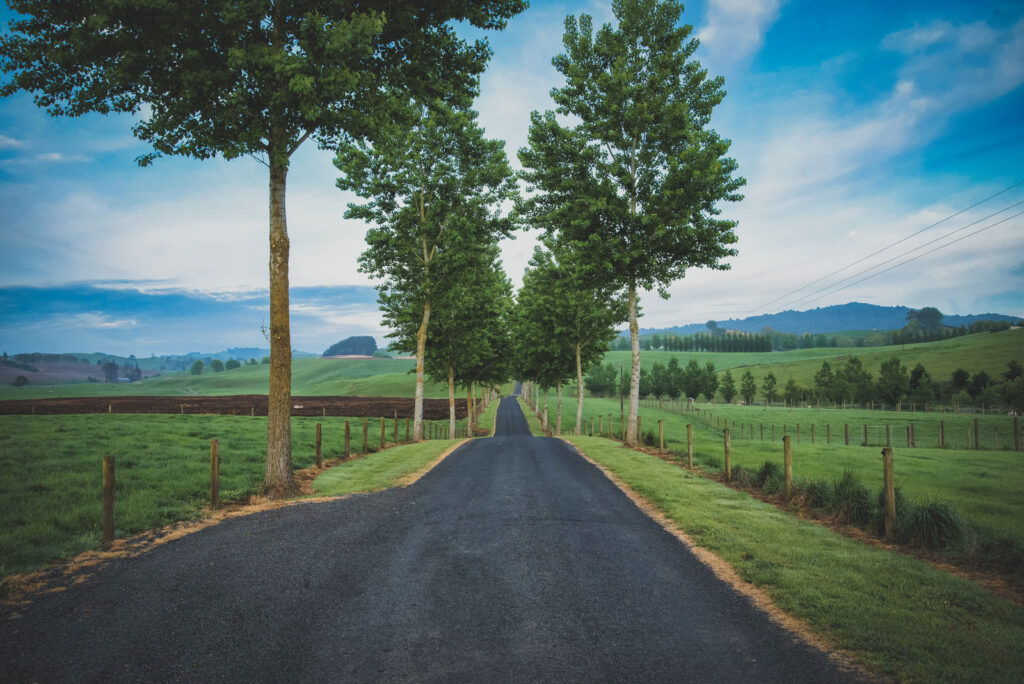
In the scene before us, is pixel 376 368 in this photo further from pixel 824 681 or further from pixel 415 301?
pixel 824 681

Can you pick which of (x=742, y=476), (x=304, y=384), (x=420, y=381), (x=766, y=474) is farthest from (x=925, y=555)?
(x=304, y=384)

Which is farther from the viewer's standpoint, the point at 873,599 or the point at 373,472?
the point at 373,472

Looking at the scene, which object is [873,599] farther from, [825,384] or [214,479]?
[825,384]

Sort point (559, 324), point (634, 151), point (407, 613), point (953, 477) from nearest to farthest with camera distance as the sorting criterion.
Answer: point (407, 613)
point (953, 477)
point (634, 151)
point (559, 324)

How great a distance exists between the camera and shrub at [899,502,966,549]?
704 centimetres

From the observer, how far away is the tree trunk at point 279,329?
34.8ft

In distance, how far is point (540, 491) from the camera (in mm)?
10422

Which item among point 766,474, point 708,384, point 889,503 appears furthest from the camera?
point 708,384

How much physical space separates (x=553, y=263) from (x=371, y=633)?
33.3 m

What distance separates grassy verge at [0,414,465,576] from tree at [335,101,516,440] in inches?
437

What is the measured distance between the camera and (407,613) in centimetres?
464

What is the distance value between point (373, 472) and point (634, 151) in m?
16.6

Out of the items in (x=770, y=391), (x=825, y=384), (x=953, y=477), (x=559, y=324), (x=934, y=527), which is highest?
(x=559, y=324)

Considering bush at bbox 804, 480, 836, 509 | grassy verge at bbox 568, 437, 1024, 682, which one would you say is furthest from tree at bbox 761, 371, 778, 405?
grassy verge at bbox 568, 437, 1024, 682
